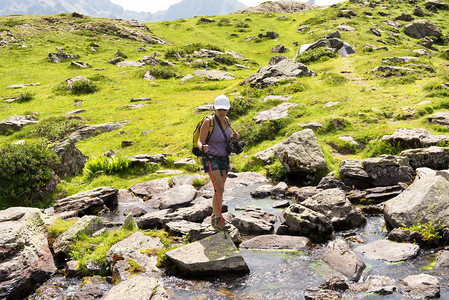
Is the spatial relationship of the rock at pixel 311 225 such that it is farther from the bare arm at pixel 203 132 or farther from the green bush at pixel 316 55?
the green bush at pixel 316 55

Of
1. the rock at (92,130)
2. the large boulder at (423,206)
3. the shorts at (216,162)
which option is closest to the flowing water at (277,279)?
the large boulder at (423,206)

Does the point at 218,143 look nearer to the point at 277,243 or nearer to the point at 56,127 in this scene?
the point at 277,243

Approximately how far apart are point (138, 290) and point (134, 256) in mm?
2365

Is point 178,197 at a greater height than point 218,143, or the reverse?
point 218,143

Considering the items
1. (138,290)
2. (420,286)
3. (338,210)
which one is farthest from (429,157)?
(138,290)

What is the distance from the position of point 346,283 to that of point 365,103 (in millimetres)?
19112

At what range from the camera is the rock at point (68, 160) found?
744 inches

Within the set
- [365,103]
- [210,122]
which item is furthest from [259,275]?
[365,103]

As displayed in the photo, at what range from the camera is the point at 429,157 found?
614 inches

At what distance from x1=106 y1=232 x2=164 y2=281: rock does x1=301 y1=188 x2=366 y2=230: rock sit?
19.6 feet

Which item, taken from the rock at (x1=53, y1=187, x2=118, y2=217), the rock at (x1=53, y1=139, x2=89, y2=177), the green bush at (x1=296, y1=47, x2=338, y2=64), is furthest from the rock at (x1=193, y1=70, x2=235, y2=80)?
the rock at (x1=53, y1=187, x2=118, y2=217)

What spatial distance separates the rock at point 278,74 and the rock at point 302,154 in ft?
49.1

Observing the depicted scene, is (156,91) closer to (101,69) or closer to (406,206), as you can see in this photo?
(101,69)

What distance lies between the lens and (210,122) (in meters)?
10.2
